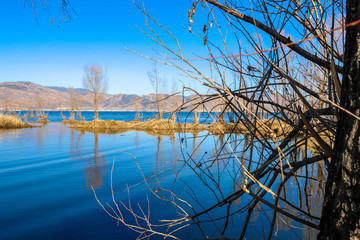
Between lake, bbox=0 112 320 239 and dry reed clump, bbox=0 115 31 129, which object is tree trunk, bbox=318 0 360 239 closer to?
lake, bbox=0 112 320 239

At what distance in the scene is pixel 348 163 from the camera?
27.5 inches

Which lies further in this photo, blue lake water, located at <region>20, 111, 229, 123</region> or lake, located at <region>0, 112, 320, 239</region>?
lake, located at <region>0, 112, 320, 239</region>

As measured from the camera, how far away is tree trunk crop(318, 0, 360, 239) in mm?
693

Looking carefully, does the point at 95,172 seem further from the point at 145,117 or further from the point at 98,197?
the point at 145,117

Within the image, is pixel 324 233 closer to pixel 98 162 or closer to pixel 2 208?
pixel 2 208

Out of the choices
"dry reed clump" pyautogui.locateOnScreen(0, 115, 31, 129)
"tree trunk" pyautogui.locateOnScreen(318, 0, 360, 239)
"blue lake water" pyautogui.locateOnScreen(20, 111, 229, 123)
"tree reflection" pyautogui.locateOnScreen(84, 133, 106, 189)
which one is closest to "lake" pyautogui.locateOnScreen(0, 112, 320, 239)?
"tree reflection" pyautogui.locateOnScreen(84, 133, 106, 189)

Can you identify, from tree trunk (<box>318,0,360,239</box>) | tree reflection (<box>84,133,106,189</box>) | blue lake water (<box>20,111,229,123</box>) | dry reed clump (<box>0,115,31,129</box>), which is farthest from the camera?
dry reed clump (<box>0,115,31,129</box>)

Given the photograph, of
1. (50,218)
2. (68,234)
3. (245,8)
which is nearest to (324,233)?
(245,8)

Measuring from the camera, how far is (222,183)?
4.75 meters

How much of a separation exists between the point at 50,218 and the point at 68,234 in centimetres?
60

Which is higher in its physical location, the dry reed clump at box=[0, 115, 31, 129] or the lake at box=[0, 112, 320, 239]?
the dry reed clump at box=[0, 115, 31, 129]

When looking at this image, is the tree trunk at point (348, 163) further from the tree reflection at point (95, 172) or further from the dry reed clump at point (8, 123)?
the dry reed clump at point (8, 123)

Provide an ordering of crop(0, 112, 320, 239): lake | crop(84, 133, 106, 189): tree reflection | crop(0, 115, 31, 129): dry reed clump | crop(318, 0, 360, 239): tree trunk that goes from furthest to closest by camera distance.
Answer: crop(0, 115, 31, 129): dry reed clump, crop(84, 133, 106, 189): tree reflection, crop(0, 112, 320, 239): lake, crop(318, 0, 360, 239): tree trunk

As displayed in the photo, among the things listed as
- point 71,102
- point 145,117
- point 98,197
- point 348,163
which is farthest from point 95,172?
point 71,102
